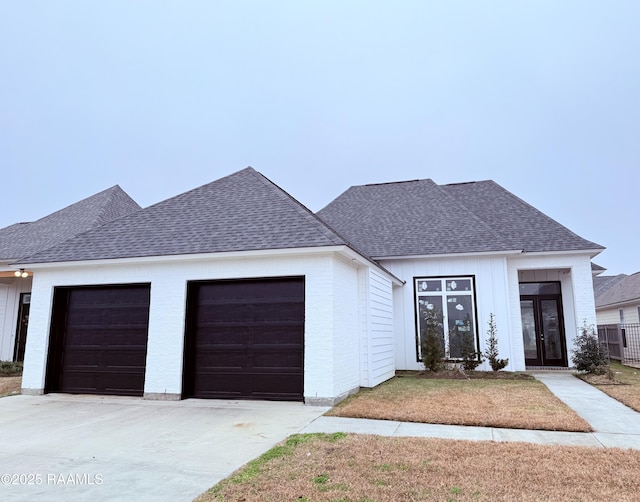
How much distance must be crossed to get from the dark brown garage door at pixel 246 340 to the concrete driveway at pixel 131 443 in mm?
335

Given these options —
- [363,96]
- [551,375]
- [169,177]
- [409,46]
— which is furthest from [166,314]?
[169,177]

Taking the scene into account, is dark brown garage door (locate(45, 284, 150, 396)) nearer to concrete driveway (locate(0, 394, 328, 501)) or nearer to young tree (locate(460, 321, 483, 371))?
concrete driveway (locate(0, 394, 328, 501))

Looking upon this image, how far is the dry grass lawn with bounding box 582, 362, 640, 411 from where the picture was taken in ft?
25.4

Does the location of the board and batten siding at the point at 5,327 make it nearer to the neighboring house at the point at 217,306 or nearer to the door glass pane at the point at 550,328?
the neighboring house at the point at 217,306

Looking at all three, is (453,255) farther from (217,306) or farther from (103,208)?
(103,208)

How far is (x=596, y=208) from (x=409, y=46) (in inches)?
1047

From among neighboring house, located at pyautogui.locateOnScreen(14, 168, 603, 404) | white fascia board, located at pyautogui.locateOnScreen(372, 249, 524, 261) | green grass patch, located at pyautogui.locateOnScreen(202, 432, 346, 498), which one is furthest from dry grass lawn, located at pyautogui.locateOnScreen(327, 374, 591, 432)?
white fascia board, located at pyautogui.locateOnScreen(372, 249, 524, 261)

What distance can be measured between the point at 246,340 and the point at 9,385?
6714mm

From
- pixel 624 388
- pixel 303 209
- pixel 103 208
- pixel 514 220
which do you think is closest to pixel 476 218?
pixel 514 220

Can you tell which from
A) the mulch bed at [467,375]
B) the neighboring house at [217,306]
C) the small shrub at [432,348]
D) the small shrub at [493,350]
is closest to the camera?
the neighboring house at [217,306]

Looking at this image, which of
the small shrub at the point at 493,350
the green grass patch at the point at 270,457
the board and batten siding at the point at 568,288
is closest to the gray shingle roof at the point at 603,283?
the board and batten siding at the point at 568,288

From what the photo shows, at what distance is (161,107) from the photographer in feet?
113

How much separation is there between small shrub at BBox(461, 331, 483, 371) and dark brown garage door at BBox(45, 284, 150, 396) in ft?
28.0

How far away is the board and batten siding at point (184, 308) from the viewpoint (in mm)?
7723
